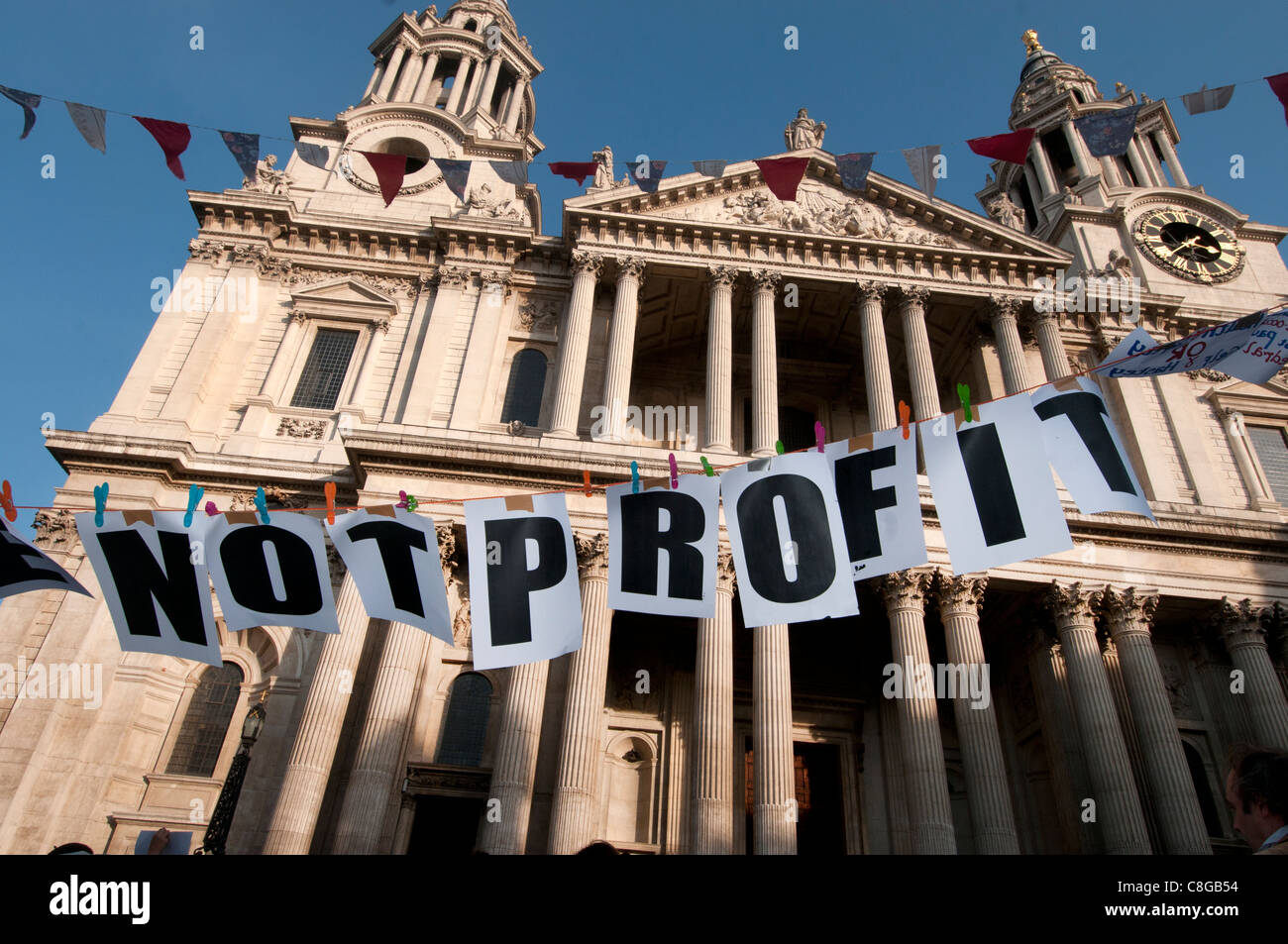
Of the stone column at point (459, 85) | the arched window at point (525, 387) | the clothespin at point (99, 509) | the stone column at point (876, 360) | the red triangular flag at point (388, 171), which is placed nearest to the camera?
the clothespin at point (99, 509)

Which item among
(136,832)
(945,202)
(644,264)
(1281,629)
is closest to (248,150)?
(644,264)

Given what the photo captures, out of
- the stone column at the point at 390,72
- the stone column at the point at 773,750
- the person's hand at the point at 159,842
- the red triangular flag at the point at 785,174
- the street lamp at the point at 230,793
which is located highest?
the stone column at the point at 390,72

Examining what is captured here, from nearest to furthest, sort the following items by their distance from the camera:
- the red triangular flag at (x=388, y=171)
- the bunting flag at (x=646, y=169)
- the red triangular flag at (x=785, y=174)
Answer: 1. the red triangular flag at (x=388, y=171)
2. the red triangular flag at (x=785, y=174)
3. the bunting flag at (x=646, y=169)

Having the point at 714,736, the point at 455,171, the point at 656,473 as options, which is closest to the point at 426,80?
the point at 455,171

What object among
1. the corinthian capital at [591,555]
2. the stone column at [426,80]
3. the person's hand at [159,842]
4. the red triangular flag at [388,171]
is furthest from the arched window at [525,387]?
the person's hand at [159,842]

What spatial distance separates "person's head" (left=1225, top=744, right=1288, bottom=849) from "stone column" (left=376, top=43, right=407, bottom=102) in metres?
33.6

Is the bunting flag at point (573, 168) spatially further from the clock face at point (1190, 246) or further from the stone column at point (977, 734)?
the clock face at point (1190, 246)

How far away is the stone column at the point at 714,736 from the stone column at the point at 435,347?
8832 mm

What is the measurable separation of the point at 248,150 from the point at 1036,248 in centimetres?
2102

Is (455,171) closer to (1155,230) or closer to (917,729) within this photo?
(917,729)

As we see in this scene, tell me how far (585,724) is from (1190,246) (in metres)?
26.6

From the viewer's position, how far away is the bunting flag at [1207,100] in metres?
16.9

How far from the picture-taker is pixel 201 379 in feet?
72.3

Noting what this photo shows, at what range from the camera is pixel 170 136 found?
18.5m
